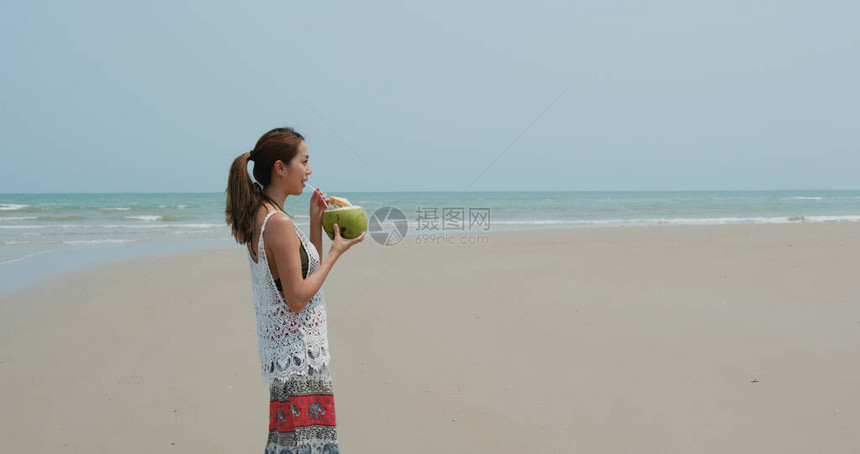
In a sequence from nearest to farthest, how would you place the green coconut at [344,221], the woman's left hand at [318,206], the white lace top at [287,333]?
the white lace top at [287,333], the green coconut at [344,221], the woman's left hand at [318,206]

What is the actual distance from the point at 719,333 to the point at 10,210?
32.3m

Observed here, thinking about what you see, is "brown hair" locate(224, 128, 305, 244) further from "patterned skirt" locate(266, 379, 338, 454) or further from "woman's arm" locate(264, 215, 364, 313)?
"patterned skirt" locate(266, 379, 338, 454)

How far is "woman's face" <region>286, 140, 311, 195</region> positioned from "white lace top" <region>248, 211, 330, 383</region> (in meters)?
0.17

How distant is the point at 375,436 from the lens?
3438mm

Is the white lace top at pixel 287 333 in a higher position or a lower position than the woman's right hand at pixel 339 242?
lower

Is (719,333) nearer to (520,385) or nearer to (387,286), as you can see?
(520,385)

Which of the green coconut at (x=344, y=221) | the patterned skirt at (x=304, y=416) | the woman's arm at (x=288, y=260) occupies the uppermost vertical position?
the green coconut at (x=344, y=221)

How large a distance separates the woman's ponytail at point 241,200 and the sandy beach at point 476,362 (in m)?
1.89

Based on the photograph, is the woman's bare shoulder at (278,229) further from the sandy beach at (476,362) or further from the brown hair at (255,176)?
the sandy beach at (476,362)

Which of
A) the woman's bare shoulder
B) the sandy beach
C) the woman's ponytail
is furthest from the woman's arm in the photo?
the sandy beach

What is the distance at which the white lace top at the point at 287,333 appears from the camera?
6.53 feet

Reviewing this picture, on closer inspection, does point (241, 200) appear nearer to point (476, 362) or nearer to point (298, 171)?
point (298, 171)

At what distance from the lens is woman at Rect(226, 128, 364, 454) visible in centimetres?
194

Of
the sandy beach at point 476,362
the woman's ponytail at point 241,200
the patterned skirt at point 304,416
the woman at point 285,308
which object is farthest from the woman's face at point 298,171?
the sandy beach at point 476,362
